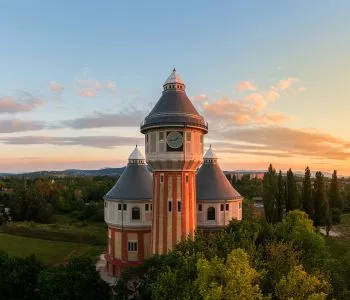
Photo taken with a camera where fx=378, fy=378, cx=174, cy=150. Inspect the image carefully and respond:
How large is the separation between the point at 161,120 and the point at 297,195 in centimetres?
3643

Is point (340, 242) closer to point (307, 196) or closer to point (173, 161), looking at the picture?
point (307, 196)

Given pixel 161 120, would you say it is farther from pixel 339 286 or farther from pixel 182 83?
pixel 339 286

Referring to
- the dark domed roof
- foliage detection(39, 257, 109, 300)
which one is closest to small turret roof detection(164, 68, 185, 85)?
the dark domed roof

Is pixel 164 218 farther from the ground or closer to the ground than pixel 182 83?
closer to the ground

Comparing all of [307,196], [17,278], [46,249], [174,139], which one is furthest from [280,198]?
[17,278]

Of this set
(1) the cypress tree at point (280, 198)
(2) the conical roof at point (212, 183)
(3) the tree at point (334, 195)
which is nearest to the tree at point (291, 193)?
(1) the cypress tree at point (280, 198)

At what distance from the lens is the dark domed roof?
27.8 m

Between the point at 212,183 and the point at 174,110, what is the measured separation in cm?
1079

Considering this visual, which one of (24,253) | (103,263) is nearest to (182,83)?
(103,263)

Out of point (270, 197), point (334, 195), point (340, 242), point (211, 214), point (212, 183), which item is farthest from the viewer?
point (334, 195)

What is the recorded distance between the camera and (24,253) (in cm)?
4591

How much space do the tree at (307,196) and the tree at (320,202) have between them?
80 cm

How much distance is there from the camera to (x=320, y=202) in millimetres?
55750

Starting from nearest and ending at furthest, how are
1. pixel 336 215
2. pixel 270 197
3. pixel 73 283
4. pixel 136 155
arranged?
pixel 73 283 → pixel 136 155 → pixel 270 197 → pixel 336 215
